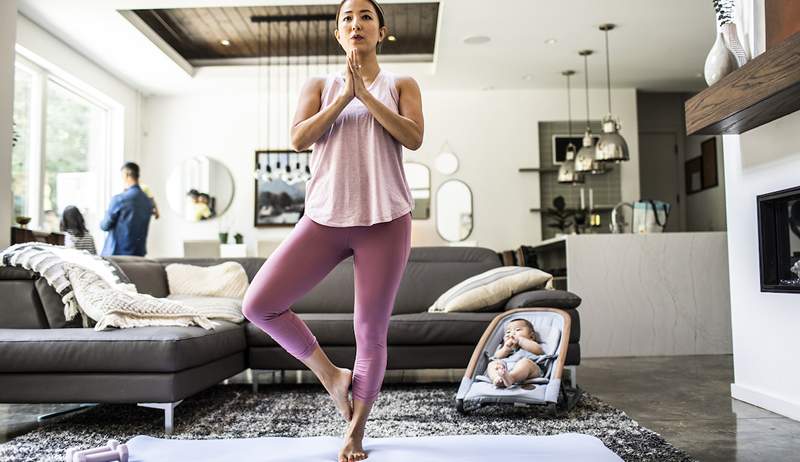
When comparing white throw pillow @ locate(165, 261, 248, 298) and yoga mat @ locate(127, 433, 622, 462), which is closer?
yoga mat @ locate(127, 433, 622, 462)

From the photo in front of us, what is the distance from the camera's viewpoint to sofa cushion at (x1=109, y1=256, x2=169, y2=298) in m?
3.67

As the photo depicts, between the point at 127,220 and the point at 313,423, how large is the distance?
154 inches

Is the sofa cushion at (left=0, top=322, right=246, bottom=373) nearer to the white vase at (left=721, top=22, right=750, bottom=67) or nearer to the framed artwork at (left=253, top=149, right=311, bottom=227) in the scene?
the white vase at (left=721, top=22, right=750, bottom=67)

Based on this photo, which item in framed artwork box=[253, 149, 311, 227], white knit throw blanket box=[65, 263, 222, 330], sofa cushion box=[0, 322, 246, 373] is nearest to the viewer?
sofa cushion box=[0, 322, 246, 373]

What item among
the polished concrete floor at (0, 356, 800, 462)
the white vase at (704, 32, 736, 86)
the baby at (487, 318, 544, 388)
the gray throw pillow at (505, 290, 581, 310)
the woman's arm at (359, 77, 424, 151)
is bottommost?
the polished concrete floor at (0, 356, 800, 462)

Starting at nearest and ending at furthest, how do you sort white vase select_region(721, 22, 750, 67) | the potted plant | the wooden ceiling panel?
white vase select_region(721, 22, 750, 67)
the wooden ceiling panel
the potted plant

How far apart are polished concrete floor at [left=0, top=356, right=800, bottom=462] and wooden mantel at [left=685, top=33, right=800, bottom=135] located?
129 centimetres

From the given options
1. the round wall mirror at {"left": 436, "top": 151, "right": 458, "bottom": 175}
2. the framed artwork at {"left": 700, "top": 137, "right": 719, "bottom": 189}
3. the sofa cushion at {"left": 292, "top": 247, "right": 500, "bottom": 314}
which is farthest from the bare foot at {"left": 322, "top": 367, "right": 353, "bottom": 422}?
the framed artwork at {"left": 700, "top": 137, "right": 719, "bottom": 189}

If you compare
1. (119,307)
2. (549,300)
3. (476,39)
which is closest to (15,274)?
(119,307)

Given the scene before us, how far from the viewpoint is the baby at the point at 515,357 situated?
9.19ft

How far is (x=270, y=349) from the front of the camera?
11.3 feet

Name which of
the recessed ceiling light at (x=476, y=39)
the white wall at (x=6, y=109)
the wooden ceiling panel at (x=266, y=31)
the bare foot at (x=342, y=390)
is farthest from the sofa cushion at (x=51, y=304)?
the recessed ceiling light at (x=476, y=39)

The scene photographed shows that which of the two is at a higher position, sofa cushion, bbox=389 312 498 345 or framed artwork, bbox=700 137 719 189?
framed artwork, bbox=700 137 719 189

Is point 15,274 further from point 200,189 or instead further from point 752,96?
point 200,189
